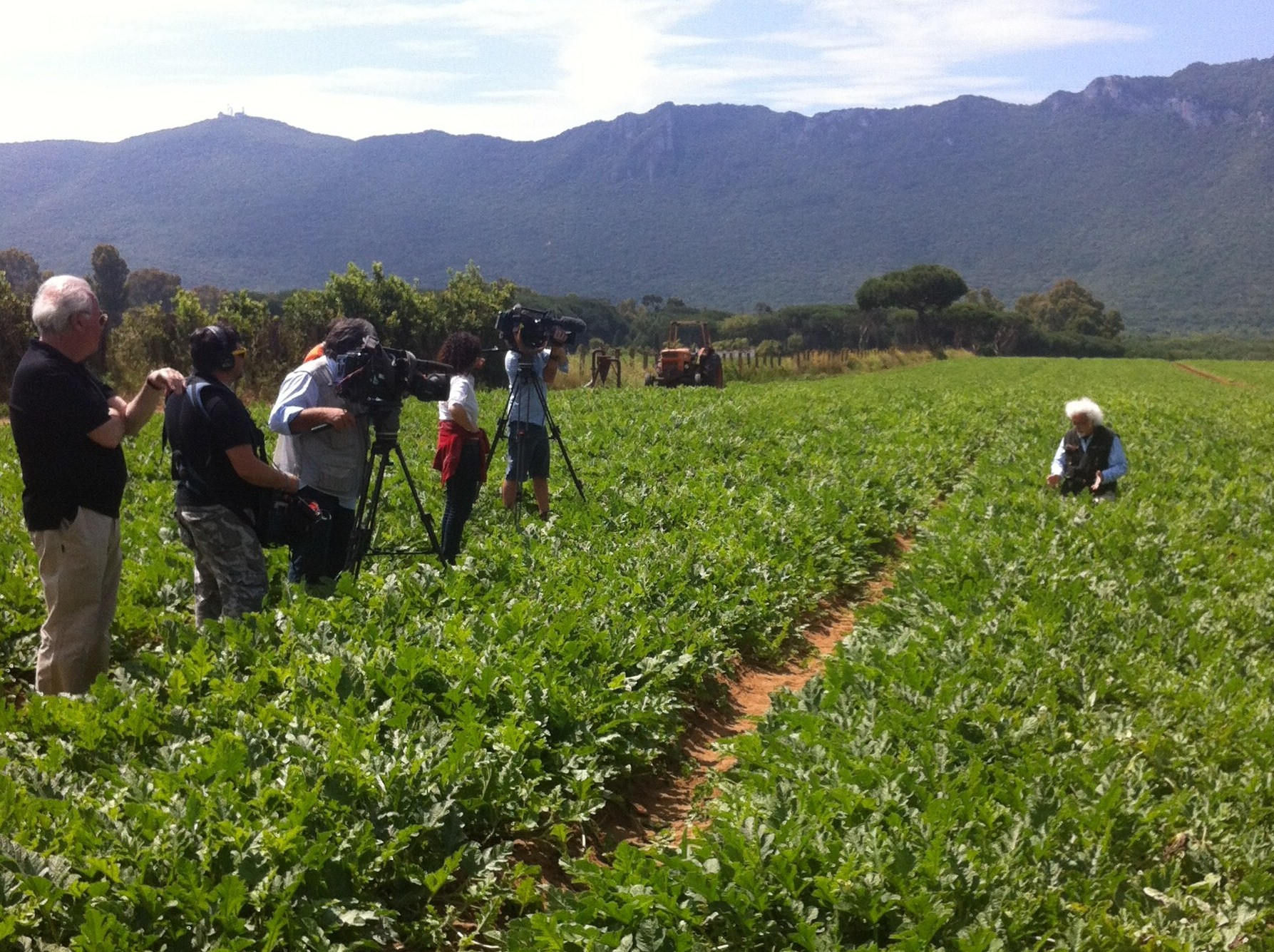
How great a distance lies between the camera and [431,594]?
6.48 meters

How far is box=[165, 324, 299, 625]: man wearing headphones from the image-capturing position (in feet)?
16.8

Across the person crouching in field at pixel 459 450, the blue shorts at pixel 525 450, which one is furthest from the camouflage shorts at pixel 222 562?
the blue shorts at pixel 525 450

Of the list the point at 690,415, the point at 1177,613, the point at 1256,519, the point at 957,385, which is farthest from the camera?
the point at 957,385

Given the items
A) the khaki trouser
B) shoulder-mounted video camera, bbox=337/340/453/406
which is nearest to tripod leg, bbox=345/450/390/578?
shoulder-mounted video camera, bbox=337/340/453/406

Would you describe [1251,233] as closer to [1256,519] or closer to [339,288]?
[339,288]

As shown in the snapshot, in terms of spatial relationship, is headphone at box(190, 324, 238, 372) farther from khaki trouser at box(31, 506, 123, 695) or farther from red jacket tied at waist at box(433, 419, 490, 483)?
red jacket tied at waist at box(433, 419, 490, 483)

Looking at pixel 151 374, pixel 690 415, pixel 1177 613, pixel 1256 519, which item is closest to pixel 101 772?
pixel 151 374

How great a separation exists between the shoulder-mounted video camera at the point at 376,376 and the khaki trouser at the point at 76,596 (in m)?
1.51

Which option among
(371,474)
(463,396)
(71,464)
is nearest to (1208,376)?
(463,396)

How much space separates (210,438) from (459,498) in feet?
8.60

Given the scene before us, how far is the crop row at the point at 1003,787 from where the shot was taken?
134 inches

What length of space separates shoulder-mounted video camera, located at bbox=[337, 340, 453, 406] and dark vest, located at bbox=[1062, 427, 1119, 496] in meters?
6.35

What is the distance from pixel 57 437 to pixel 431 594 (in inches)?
97.4

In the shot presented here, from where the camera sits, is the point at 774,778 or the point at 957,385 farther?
the point at 957,385
